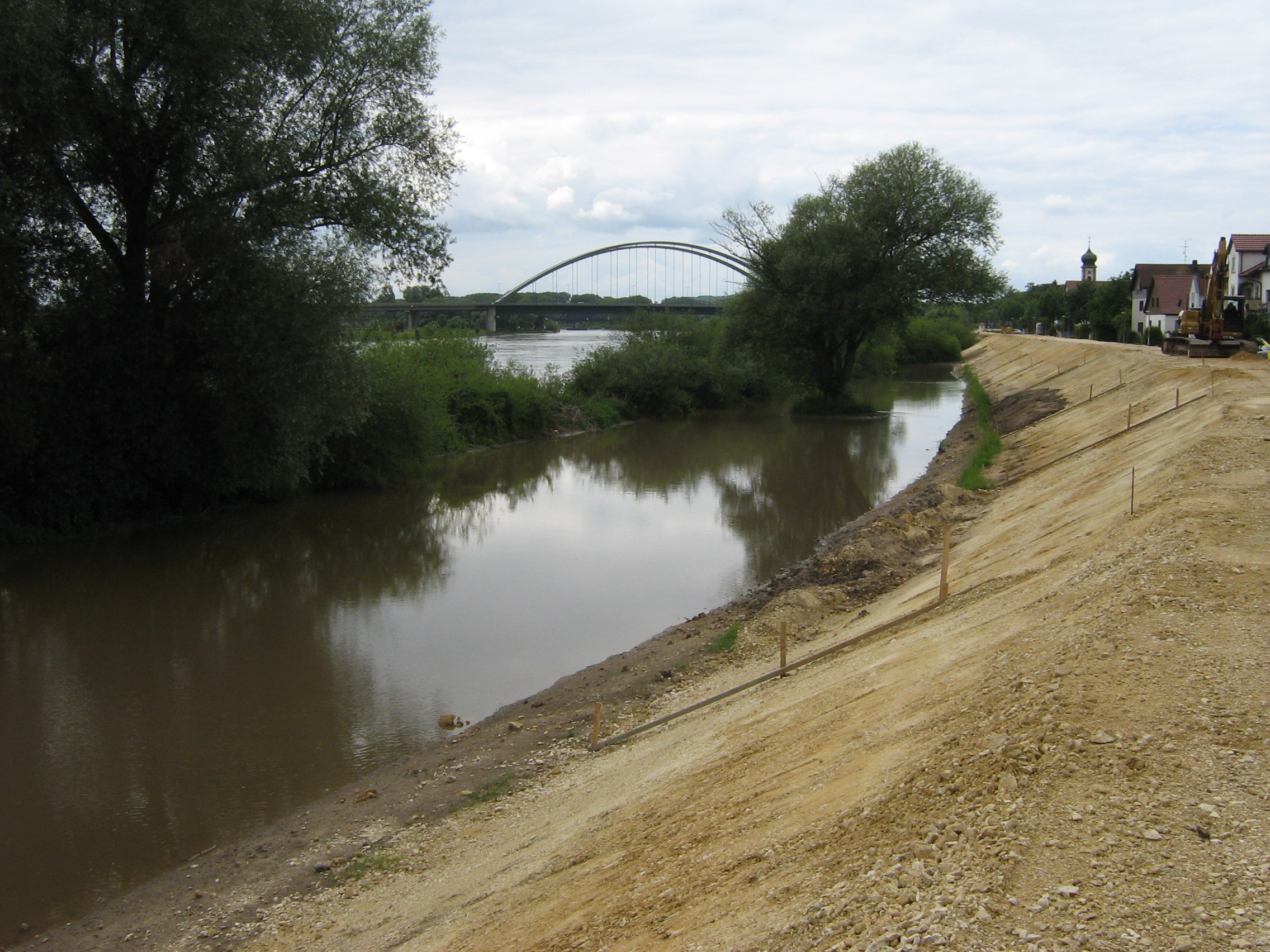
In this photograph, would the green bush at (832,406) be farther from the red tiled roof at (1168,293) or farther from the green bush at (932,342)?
the red tiled roof at (1168,293)

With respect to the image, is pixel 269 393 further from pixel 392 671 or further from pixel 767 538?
pixel 767 538

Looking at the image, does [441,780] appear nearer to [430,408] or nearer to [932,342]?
[430,408]

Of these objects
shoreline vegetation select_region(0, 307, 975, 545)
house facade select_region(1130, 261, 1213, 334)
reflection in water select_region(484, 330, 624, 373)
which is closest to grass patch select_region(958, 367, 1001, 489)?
shoreline vegetation select_region(0, 307, 975, 545)

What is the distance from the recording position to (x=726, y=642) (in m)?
11.1

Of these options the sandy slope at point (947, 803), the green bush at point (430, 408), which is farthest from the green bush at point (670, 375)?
the sandy slope at point (947, 803)

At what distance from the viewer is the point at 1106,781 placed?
4.60 m

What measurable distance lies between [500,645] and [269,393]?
28.8 feet

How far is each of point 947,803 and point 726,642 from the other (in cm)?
647

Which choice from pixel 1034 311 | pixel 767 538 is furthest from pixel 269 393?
pixel 1034 311

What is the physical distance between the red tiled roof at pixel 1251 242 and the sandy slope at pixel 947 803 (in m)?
50.1

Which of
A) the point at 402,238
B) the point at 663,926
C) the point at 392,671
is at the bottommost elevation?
the point at 392,671

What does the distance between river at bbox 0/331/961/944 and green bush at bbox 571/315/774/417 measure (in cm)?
1703

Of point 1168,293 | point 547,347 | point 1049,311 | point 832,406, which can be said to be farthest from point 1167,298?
point 547,347

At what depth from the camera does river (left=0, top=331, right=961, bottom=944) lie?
27.2ft
